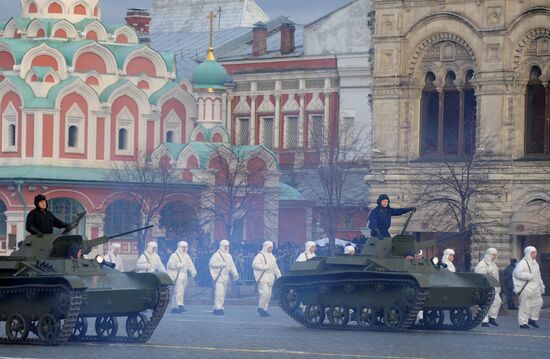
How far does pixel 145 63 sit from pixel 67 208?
9272 millimetres

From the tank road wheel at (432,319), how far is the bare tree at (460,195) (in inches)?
583

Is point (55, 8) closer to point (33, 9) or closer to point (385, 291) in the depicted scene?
point (33, 9)

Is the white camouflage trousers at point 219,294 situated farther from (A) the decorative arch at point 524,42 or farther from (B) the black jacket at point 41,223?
(A) the decorative arch at point 524,42

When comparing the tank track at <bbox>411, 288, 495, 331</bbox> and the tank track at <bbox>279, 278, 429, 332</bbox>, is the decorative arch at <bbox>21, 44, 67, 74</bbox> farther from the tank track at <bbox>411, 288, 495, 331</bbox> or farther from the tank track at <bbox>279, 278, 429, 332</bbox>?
the tank track at <bbox>411, 288, 495, 331</bbox>

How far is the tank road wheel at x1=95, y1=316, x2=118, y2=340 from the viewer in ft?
92.3

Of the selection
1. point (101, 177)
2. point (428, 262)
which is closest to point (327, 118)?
point (101, 177)

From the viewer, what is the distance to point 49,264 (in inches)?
1072

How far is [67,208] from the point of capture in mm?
67562

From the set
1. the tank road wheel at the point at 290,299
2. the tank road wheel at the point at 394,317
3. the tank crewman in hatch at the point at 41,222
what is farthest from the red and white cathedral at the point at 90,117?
the tank crewman in hatch at the point at 41,222

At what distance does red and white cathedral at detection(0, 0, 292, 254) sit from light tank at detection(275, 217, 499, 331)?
34499mm

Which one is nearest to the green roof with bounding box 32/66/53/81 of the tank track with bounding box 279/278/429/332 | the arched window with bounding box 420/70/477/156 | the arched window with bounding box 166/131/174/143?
the arched window with bounding box 166/131/174/143

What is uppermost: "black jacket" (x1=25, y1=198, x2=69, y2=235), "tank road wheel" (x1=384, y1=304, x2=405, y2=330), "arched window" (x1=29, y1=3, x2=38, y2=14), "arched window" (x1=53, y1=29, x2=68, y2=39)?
"arched window" (x1=29, y1=3, x2=38, y2=14)

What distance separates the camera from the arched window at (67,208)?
67.1m

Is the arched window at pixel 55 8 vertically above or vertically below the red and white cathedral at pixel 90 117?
above
